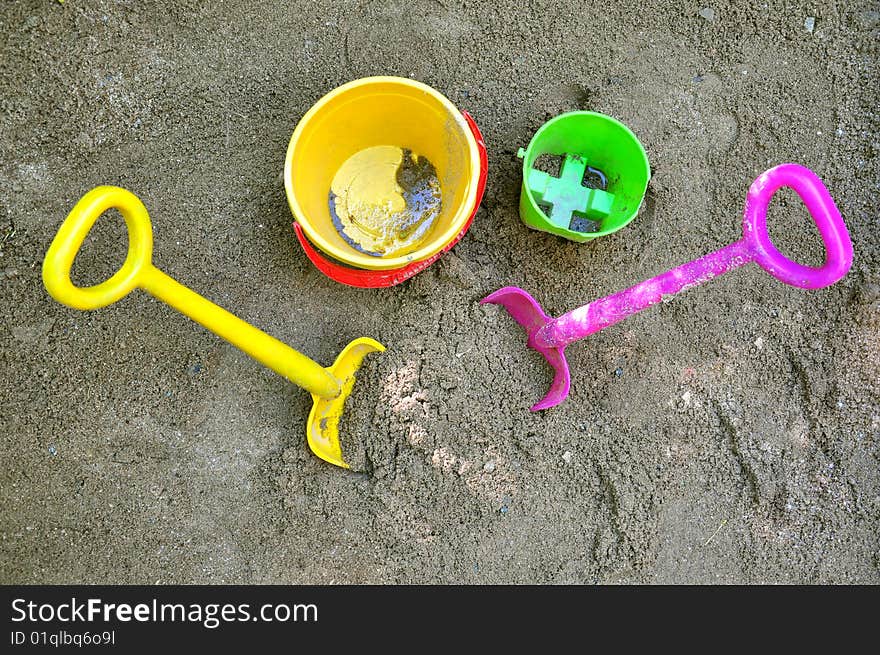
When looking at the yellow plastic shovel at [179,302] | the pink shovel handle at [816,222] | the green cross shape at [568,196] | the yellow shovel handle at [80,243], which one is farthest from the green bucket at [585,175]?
the yellow shovel handle at [80,243]

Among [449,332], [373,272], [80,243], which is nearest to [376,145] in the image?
[373,272]

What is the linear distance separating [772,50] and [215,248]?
3.74 feet

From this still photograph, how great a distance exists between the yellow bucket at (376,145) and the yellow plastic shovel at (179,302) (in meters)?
0.18

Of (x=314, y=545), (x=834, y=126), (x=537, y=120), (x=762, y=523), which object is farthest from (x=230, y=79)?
(x=762, y=523)

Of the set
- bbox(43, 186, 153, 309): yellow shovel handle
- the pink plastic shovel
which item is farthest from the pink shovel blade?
bbox(43, 186, 153, 309): yellow shovel handle

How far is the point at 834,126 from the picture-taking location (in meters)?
1.47

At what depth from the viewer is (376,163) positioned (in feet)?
4.79

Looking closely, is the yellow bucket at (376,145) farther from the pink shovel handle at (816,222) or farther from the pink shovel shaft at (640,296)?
the pink shovel handle at (816,222)

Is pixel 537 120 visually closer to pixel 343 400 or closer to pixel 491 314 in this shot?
pixel 491 314

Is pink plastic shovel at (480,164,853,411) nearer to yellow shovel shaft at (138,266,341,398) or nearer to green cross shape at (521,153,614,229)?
green cross shape at (521,153,614,229)

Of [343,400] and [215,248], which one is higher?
[215,248]

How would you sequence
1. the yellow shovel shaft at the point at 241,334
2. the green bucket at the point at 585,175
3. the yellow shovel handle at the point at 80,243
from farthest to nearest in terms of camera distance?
1. the green bucket at the point at 585,175
2. the yellow shovel shaft at the point at 241,334
3. the yellow shovel handle at the point at 80,243

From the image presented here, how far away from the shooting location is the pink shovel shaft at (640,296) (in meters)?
1.09

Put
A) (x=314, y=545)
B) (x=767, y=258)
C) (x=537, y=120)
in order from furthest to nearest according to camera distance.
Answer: (x=537, y=120) → (x=314, y=545) → (x=767, y=258)
